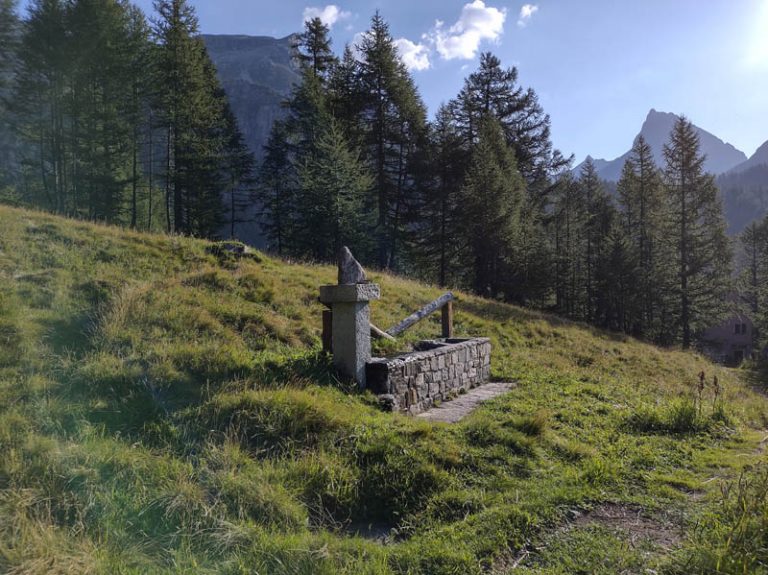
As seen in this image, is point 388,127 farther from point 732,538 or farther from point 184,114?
point 732,538

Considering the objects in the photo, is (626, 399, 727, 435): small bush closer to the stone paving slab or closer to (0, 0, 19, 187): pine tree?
the stone paving slab

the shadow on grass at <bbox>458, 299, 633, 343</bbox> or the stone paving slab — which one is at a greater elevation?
the shadow on grass at <bbox>458, 299, 633, 343</bbox>

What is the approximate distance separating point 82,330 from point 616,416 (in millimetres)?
8137

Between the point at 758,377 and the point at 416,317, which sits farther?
the point at 758,377

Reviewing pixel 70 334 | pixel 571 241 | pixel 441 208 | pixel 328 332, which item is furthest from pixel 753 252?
pixel 70 334

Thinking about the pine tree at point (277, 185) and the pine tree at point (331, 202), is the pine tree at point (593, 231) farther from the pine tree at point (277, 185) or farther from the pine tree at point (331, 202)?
the pine tree at point (277, 185)

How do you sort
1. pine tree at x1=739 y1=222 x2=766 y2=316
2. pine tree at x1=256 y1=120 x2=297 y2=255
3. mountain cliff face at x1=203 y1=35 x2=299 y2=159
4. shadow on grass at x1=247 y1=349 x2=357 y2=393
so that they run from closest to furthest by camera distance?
1. shadow on grass at x1=247 y1=349 x2=357 y2=393
2. pine tree at x1=256 y1=120 x2=297 y2=255
3. pine tree at x1=739 y1=222 x2=766 y2=316
4. mountain cliff face at x1=203 y1=35 x2=299 y2=159

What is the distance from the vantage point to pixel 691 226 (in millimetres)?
30406

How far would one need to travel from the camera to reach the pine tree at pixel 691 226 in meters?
30.2

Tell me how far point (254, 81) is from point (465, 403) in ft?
445

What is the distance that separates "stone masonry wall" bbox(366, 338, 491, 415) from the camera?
6531mm

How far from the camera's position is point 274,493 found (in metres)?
3.81

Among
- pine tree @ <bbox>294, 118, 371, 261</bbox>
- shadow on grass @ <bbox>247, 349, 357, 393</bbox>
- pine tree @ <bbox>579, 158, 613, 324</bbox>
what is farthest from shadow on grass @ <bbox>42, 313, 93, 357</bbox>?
pine tree @ <bbox>579, 158, 613, 324</bbox>

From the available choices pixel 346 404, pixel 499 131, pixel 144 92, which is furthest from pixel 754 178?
pixel 346 404
